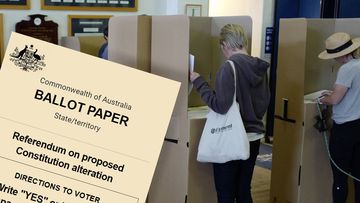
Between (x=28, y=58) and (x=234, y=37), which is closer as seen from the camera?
(x=28, y=58)

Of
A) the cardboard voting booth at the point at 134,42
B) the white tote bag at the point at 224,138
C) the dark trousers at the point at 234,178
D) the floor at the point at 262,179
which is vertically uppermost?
the cardboard voting booth at the point at 134,42

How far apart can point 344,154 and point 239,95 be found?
32.6 inches

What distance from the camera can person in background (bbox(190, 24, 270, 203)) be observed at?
2242mm

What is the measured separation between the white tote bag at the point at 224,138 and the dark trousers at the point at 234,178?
0.08 metres

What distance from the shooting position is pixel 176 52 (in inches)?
92.5

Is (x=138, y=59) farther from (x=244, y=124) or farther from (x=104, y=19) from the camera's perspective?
(x=104, y=19)

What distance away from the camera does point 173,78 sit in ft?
7.80

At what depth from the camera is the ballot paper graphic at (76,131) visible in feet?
3.72

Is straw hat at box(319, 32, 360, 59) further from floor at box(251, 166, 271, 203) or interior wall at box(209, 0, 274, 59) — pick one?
interior wall at box(209, 0, 274, 59)

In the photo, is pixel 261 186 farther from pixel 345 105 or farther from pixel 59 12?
pixel 59 12

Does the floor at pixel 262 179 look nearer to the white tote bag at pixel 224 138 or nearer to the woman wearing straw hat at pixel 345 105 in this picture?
the woman wearing straw hat at pixel 345 105

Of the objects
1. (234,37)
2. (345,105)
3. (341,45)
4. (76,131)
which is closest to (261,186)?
(345,105)

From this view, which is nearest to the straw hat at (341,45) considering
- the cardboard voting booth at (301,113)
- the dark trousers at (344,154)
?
the cardboard voting booth at (301,113)

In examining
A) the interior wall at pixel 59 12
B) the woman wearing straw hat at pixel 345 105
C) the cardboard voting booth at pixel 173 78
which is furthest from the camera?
the interior wall at pixel 59 12
